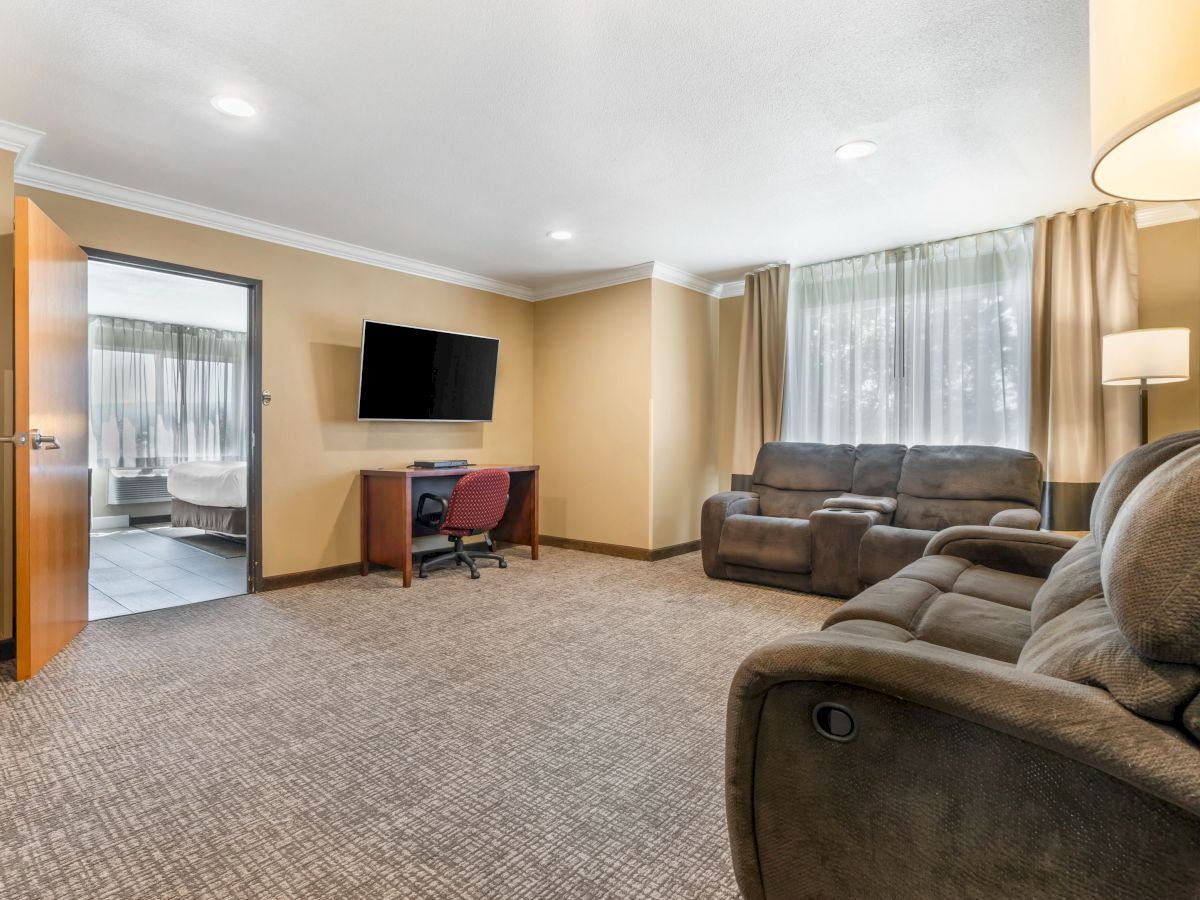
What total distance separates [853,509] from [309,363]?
3885 mm

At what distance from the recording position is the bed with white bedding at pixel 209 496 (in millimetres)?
5604

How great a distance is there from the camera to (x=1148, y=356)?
3.13 meters

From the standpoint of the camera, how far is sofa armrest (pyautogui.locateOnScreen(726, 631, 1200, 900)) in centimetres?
74

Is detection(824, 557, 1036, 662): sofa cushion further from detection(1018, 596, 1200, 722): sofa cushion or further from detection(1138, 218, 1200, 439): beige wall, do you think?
detection(1138, 218, 1200, 439): beige wall

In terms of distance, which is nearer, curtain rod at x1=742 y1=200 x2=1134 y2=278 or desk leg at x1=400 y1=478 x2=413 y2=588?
curtain rod at x1=742 y1=200 x2=1134 y2=278

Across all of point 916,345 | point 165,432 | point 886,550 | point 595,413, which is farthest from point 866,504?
point 165,432

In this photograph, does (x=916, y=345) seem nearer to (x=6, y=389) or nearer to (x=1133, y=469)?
(x=1133, y=469)

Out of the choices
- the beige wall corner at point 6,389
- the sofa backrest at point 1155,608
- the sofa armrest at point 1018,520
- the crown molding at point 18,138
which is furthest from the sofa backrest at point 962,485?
the crown molding at point 18,138

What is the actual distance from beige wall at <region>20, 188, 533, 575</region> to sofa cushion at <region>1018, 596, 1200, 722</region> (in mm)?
4334

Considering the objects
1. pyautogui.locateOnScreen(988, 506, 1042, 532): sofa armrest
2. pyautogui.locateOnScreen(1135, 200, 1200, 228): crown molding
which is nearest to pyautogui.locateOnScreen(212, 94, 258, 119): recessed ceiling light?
pyautogui.locateOnScreen(988, 506, 1042, 532): sofa armrest

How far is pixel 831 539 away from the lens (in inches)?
153

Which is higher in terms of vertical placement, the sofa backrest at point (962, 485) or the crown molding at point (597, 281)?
the crown molding at point (597, 281)

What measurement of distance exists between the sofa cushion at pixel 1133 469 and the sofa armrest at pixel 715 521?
2822mm

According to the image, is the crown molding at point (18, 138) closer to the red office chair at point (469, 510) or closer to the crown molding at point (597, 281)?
the red office chair at point (469, 510)
